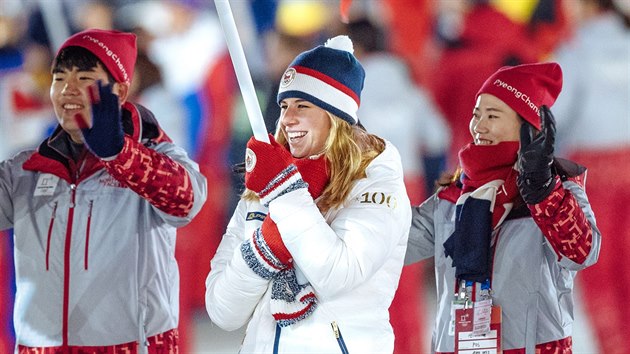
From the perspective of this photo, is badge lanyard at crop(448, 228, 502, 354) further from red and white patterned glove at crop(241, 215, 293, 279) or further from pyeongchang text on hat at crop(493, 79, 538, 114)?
red and white patterned glove at crop(241, 215, 293, 279)

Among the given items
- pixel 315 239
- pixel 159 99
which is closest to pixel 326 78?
pixel 315 239

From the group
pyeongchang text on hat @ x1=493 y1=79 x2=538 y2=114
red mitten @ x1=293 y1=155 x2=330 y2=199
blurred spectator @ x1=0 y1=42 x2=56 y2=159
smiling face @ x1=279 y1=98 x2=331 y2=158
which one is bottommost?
red mitten @ x1=293 y1=155 x2=330 y2=199

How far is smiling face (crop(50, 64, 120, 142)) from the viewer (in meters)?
2.89

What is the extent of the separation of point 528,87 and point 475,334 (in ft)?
2.33

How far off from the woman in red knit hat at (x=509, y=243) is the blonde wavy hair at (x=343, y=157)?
475 millimetres

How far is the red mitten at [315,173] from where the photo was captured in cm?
234

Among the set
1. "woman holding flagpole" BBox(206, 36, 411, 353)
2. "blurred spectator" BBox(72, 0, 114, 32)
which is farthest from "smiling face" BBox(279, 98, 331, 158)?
"blurred spectator" BBox(72, 0, 114, 32)

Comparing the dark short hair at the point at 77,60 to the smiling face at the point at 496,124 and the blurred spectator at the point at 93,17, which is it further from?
the blurred spectator at the point at 93,17

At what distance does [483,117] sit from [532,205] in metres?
0.44

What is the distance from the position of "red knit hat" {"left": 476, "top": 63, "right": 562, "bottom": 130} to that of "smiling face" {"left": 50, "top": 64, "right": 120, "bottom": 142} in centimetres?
108

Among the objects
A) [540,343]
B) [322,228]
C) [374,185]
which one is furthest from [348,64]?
[540,343]

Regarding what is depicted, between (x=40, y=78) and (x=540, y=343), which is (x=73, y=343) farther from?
(x=40, y=78)

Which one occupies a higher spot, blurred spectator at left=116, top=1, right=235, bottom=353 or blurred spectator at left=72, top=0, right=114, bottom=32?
blurred spectator at left=72, top=0, right=114, bottom=32

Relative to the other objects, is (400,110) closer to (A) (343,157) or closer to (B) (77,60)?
(B) (77,60)
